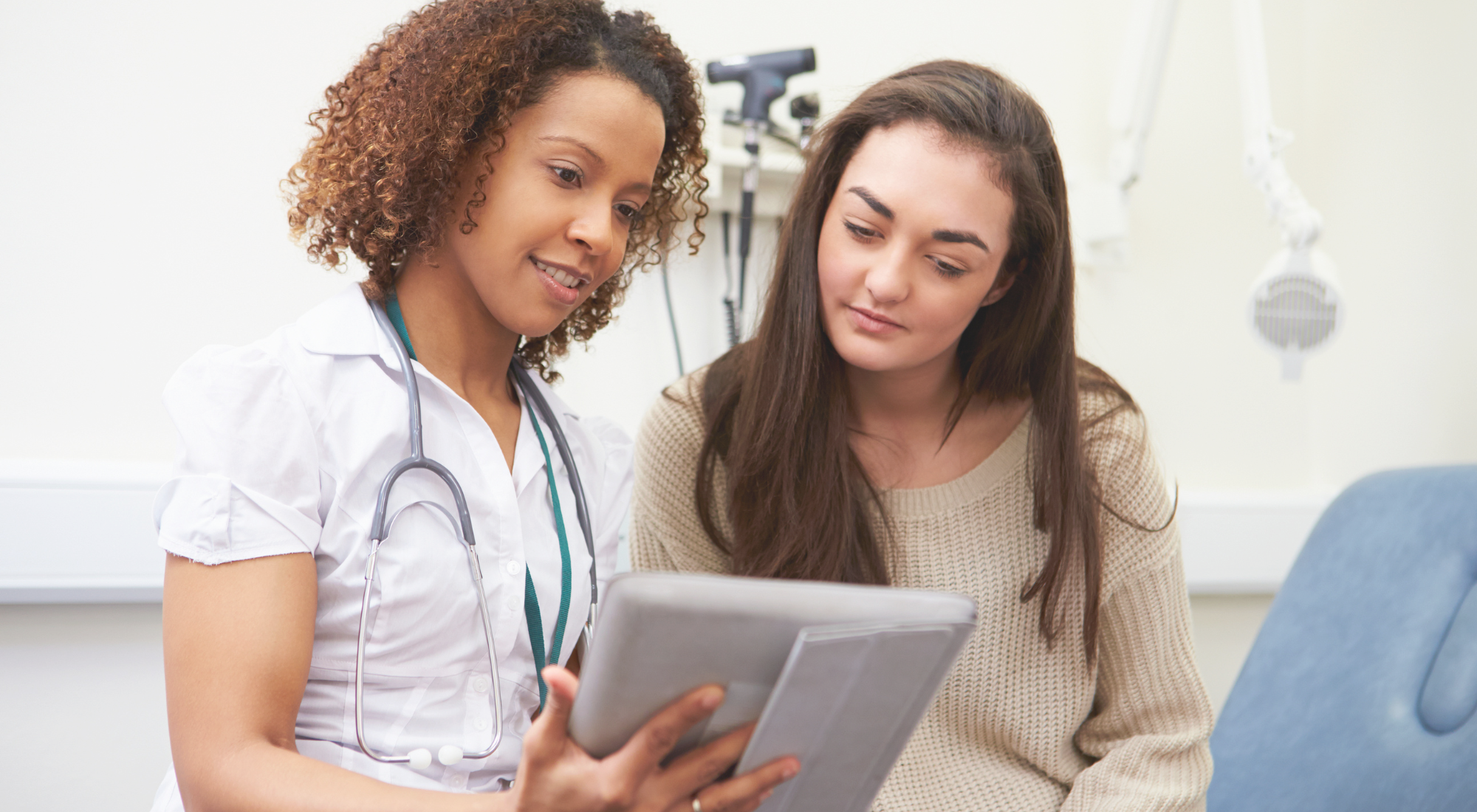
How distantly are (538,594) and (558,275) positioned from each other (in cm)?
28

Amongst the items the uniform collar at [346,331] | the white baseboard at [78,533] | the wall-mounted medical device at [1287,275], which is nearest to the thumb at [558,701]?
the uniform collar at [346,331]

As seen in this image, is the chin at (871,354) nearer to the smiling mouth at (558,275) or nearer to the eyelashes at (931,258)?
the eyelashes at (931,258)

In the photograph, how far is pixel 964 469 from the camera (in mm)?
1215

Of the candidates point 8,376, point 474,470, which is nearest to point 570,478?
point 474,470

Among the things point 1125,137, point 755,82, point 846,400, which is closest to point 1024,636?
point 846,400

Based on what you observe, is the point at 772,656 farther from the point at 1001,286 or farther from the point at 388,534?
the point at 1001,286

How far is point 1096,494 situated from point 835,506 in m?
0.30

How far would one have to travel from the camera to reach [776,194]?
1.69 meters

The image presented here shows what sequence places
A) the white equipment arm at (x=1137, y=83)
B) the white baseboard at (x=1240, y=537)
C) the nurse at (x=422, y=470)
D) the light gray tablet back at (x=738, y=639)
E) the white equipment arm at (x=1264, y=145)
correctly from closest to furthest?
the light gray tablet back at (x=738, y=639) → the nurse at (x=422, y=470) → the white equipment arm at (x=1264, y=145) → the white equipment arm at (x=1137, y=83) → the white baseboard at (x=1240, y=537)

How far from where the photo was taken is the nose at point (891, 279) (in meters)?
1.04

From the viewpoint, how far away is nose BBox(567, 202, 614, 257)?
87 centimetres

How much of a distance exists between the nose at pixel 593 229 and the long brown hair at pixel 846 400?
0.30 m

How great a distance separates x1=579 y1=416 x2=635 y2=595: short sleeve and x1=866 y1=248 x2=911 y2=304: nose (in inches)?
13.1

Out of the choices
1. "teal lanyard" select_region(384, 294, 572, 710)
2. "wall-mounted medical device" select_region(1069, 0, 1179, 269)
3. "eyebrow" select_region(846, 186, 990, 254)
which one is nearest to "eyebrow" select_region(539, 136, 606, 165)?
"teal lanyard" select_region(384, 294, 572, 710)
